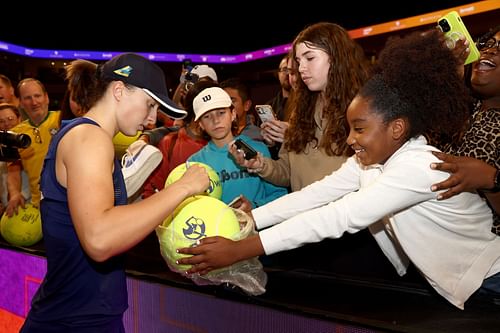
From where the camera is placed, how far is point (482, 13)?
6668 mm

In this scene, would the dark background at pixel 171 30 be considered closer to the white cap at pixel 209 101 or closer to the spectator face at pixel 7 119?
the spectator face at pixel 7 119

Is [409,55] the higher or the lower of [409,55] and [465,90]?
the higher

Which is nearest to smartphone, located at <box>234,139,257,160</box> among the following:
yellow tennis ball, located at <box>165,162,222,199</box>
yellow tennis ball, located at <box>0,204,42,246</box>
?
yellow tennis ball, located at <box>165,162,222,199</box>

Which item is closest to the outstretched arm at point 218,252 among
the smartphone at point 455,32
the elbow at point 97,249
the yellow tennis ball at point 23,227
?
the elbow at point 97,249

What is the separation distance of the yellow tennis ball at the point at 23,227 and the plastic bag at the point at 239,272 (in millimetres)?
1759

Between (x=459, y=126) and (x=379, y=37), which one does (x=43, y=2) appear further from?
(x=459, y=126)

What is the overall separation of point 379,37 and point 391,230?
7.06m

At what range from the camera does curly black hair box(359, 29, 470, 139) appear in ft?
5.19

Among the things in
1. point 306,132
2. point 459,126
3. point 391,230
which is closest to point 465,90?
point 459,126

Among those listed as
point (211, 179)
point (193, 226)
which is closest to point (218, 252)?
point (193, 226)

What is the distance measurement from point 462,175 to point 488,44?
690mm

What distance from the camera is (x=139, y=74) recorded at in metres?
1.45

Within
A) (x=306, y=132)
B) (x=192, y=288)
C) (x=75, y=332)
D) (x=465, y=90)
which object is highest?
(x=465, y=90)

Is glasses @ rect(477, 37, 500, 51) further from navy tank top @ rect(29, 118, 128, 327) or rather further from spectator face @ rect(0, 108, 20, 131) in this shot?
spectator face @ rect(0, 108, 20, 131)
